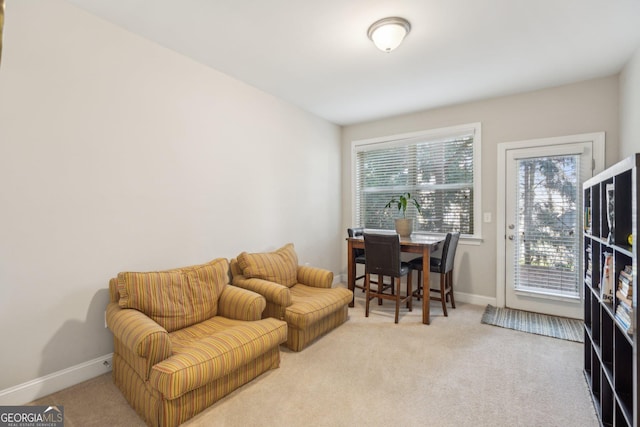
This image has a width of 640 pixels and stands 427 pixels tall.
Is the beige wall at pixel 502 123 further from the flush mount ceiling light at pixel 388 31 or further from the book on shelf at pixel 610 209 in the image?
the book on shelf at pixel 610 209

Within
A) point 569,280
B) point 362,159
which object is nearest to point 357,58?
point 362,159

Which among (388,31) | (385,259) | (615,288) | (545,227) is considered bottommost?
(385,259)

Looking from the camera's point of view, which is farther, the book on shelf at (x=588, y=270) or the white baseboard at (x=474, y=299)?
the white baseboard at (x=474, y=299)

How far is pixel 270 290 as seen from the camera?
293 cm

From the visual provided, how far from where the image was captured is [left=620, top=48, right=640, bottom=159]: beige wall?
2.71 meters

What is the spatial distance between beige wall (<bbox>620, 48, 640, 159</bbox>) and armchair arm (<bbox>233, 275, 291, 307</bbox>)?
317 cm

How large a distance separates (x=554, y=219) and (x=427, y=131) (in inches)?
70.6

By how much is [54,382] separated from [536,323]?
4.22m

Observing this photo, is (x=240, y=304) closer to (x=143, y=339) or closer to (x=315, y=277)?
(x=143, y=339)

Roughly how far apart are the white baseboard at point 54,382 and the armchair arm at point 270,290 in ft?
3.85

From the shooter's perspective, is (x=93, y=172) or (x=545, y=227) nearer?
Result: (x=93, y=172)

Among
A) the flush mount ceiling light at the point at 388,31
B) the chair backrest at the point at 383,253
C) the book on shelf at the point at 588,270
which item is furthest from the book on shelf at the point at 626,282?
the flush mount ceiling light at the point at 388,31

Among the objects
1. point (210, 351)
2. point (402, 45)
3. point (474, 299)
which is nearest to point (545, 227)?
point (474, 299)

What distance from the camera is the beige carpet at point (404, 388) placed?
198cm
